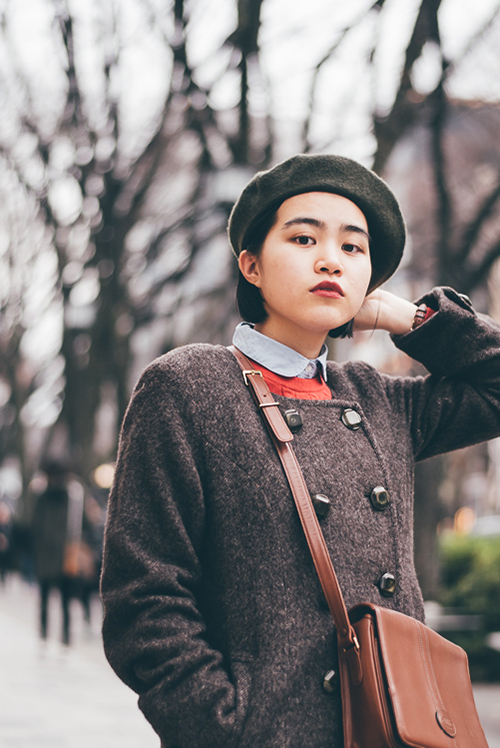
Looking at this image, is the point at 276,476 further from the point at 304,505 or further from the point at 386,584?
the point at 386,584

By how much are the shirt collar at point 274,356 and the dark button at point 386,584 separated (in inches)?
17.4

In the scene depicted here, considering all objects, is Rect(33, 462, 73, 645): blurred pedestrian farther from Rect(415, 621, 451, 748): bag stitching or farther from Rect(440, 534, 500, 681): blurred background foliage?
Rect(415, 621, 451, 748): bag stitching

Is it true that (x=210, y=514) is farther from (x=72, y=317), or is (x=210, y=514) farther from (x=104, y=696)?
(x=72, y=317)

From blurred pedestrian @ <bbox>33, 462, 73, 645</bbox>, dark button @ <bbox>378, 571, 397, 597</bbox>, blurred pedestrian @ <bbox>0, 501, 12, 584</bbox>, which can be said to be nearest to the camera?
dark button @ <bbox>378, 571, 397, 597</bbox>

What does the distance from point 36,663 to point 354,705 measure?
269 inches

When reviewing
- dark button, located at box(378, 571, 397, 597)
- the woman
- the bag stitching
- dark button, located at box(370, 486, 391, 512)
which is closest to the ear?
the woman

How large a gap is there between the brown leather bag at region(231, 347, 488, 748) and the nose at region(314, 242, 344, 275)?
13.4 inches

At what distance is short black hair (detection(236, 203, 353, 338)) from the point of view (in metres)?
1.81

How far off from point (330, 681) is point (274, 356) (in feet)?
2.11

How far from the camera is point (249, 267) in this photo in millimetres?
1883

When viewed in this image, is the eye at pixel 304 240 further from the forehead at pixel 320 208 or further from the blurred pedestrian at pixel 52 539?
the blurred pedestrian at pixel 52 539

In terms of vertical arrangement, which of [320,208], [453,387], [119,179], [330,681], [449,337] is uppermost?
[119,179]

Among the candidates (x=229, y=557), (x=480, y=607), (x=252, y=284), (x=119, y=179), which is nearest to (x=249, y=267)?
(x=252, y=284)

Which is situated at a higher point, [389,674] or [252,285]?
[252,285]
